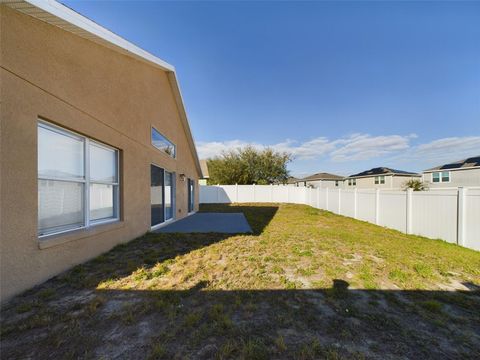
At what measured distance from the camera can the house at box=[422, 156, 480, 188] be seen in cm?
2180

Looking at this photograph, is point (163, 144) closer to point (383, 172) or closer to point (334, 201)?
point (334, 201)

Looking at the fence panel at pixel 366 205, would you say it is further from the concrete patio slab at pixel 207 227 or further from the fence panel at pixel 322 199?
the concrete patio slab at pixel 207 227

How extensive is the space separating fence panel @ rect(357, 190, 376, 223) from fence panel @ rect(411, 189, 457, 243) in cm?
224

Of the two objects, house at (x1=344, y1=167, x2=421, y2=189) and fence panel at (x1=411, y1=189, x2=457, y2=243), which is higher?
house at (x1=344, y1=167, x2=421, y2=189)

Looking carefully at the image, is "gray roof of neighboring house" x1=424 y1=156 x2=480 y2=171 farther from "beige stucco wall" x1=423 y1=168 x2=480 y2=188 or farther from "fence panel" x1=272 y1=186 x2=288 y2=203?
"fence panel" x1=272 y1=186 x2=288 y2=203

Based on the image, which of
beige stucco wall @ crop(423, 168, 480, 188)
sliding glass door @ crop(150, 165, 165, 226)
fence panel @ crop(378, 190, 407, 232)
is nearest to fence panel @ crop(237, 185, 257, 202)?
sliding glass door @ crop(150, 165, 165, 226)

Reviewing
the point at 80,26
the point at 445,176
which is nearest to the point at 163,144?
the point at 80,26

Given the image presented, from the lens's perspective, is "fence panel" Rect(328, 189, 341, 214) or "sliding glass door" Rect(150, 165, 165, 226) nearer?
"sliding glass door" Rect(150, 165, 165, 226)

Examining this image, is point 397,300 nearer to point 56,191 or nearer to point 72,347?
point 72,347

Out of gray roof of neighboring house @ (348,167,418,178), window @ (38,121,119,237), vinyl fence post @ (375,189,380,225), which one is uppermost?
gray roof of neighboring house @ (348,167,418,178)

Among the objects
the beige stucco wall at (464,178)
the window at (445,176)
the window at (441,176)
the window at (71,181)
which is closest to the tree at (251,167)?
the window at (441,176)

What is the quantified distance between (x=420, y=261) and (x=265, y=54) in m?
12.0

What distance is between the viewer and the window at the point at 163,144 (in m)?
7.79

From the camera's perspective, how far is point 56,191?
141 inches
